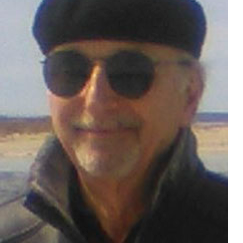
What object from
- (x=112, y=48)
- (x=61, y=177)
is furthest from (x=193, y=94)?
(x=61, y=177)

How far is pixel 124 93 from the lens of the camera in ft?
7.57

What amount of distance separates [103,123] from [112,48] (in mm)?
144

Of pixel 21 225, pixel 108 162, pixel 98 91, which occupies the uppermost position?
pixel 98 91

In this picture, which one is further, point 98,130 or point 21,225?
point 21,225

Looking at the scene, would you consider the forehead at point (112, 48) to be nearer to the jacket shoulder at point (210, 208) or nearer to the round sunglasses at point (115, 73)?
the round sunglasses at point (115, 73)

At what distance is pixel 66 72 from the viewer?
235cm

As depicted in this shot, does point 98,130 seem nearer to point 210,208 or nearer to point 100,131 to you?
point 100,131

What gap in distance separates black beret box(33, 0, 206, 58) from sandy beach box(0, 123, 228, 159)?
189 millimetres

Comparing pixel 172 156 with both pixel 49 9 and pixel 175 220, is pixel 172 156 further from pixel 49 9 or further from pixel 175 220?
pixel 49 9

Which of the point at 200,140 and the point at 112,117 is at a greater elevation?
the point at 112,117

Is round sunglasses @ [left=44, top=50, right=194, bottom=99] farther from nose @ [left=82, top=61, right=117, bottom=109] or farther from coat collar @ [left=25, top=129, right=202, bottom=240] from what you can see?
coat collar @ [left=25, top=129, right=202, bottom=240]
